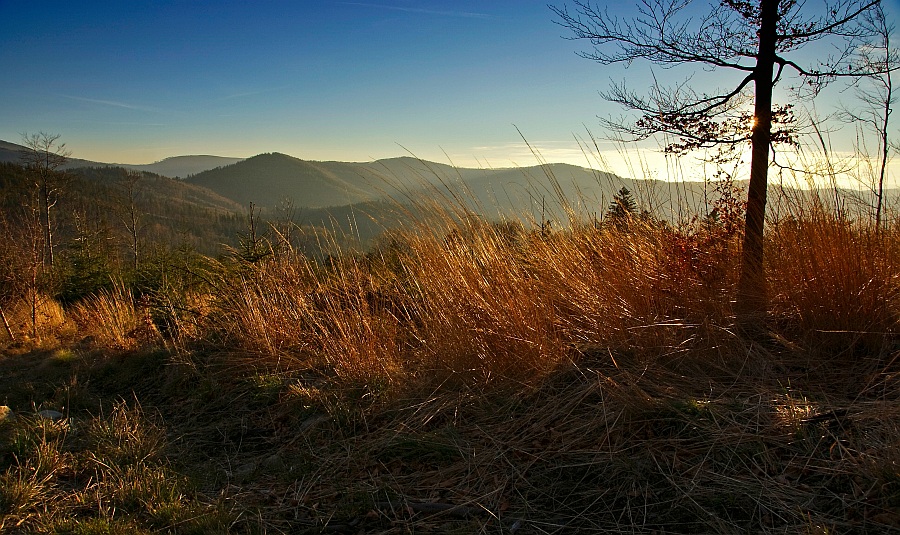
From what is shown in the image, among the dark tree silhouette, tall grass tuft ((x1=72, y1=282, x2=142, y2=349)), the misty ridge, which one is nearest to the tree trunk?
the misty ridge

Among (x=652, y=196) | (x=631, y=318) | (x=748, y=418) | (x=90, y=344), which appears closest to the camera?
(x=748, y=418)

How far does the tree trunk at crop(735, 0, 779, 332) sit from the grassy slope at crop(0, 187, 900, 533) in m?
0.09

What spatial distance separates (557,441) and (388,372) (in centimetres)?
107

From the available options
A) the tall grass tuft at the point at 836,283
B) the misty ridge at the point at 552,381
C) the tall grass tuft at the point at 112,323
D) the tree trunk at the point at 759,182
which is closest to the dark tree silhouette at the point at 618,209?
the misty ridge at the point at 552,381

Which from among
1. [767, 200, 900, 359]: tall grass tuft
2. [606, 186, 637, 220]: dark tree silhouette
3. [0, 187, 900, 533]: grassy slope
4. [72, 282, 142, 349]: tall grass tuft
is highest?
[606, 186, 637, 220]: dark tree silhouette

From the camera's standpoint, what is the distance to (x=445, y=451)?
2047 millimetres

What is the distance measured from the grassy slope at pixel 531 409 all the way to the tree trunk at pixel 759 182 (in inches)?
3.6

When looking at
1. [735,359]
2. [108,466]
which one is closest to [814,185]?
[735,359]

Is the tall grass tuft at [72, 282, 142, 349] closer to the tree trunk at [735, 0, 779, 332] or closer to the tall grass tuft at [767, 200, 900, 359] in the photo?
the tree trunk at [735, 0, 779, 332]

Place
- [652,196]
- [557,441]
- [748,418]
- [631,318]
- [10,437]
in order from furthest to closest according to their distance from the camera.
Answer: [652,196], [631,318], [10,437], [557,441], [748,418]

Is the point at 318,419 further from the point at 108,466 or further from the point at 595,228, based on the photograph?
the point at 595,228

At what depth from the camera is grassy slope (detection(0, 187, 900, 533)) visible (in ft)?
5.16

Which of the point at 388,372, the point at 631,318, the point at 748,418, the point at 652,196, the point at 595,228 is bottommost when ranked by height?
the point at 388,372

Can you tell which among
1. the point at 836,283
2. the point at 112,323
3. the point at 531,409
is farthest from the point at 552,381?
the point at 112,323
